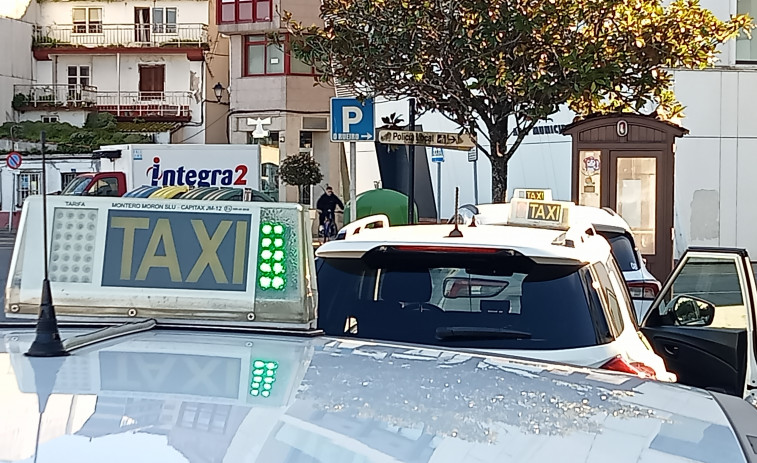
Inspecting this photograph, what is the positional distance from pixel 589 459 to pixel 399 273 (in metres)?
3.09

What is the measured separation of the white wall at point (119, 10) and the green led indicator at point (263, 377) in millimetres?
46442

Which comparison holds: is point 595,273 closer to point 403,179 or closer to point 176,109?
point 403,179

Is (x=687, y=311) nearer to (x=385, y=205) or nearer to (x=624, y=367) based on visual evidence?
(x=624, y=367)

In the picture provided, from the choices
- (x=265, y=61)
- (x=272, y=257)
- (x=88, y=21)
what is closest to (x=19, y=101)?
(x=88, y=21)

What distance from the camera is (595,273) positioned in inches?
185

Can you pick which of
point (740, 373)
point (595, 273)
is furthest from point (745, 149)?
point (595, 273)

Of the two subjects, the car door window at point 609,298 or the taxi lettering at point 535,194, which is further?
the taxi lettering at point 535,194

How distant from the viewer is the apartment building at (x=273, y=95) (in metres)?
38.8

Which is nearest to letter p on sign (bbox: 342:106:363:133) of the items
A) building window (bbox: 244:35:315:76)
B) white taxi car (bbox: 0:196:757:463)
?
white taxi car (bbox: 0:196:757:463)

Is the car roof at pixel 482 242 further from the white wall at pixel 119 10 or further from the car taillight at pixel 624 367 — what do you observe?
the white wall at pixel 119 10

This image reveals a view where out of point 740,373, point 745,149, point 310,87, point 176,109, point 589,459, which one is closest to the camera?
point 589,459

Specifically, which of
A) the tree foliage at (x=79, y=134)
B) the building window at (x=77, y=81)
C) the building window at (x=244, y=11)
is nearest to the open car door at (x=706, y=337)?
the building window at (x=244, y=11)

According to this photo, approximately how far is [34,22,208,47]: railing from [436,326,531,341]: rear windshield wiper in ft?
144

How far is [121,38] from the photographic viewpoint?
48.3 metres
